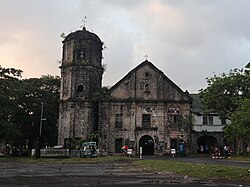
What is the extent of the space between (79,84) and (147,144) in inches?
456

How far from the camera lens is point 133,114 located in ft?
142

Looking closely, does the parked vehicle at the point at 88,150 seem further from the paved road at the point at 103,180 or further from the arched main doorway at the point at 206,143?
the paved road at the point at 103,180

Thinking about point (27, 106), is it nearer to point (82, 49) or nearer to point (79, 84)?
point (79, 84)

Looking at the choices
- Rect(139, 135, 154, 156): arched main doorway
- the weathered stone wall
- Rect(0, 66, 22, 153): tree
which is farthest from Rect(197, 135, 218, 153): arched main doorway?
Rect(0, 66, 22, 153): tree

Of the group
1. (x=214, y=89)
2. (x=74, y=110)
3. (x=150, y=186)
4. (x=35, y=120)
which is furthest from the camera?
(x=35, y=120)

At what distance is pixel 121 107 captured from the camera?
43438 mm

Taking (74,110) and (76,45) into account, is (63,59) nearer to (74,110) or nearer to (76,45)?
(76,45)

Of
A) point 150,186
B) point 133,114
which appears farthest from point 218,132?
point 150,186

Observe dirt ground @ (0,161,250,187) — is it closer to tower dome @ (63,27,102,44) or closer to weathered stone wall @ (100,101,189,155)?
weathered stone wall @ (100,101,189,155)

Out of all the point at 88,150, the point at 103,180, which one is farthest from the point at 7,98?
the point at 103,180

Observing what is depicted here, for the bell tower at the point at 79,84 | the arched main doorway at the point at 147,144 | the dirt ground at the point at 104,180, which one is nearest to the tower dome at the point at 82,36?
the bell tower at the point at 79,84

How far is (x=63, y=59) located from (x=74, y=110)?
7.43 meters

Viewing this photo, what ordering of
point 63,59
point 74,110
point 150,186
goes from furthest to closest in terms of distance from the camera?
point 63,59 → point 74,110 → point 150,186

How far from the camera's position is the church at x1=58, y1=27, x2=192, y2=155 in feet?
139
